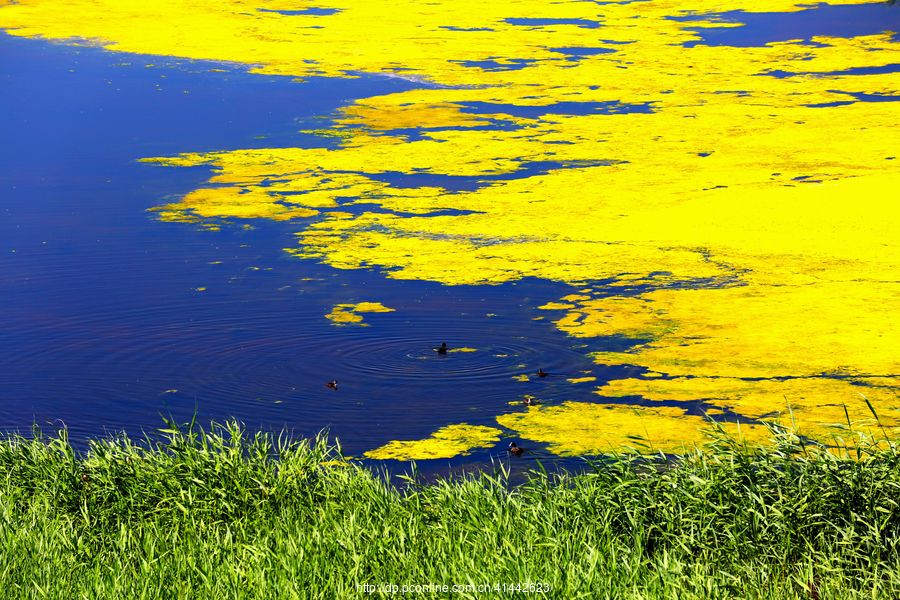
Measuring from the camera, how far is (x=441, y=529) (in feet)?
17.1

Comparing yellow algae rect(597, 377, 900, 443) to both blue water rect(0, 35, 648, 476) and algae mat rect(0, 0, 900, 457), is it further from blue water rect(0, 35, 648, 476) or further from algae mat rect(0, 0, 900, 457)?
blue water rect(0, 35, 648, 476)

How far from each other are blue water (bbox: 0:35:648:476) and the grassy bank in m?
2.02

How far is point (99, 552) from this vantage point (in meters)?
5.37

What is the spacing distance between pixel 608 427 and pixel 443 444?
3.47ft

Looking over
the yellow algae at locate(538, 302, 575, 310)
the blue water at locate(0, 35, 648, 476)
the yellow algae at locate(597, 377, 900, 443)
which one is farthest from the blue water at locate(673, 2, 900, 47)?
the yellow algae at locate(597, 377, 900, 443)

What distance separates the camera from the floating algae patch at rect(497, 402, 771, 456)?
7.66 metres

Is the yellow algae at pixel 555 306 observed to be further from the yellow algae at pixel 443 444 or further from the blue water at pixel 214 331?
the yellow algae at pixel 443 444

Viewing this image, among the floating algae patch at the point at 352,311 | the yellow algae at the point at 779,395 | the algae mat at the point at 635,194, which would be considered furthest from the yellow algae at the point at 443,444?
the floating algae patch at the point at 352,311

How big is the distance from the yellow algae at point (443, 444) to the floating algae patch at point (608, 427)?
0.19 meters

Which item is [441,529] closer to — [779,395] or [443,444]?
[443,444]

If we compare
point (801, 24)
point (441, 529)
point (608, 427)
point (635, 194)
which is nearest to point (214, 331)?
point (608, 427)

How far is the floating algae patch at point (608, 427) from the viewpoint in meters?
7.66

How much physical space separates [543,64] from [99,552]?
17622 millimetres

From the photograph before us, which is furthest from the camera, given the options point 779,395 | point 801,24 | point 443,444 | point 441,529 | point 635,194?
point 801,24
